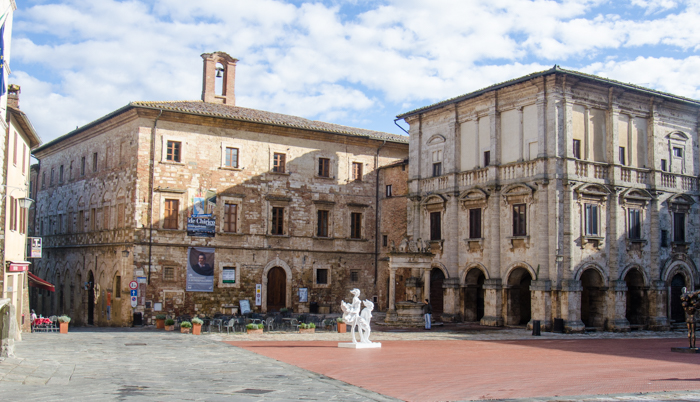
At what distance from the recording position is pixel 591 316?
31609mm

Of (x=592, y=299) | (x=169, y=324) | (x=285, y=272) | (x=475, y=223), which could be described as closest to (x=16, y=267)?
(x=169, y=324)

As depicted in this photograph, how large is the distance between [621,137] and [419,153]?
34.6 feet

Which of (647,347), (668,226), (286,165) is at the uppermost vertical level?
(286,165)

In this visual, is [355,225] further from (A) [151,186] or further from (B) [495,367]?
(B) [495,367]

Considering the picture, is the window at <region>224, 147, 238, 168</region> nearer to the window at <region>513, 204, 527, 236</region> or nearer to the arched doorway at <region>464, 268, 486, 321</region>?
the arched doorway at <region>464, 268, 486, 321</region>

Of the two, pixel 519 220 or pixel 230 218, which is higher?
pixel 230 218

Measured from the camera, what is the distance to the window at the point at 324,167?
39625 millimetres

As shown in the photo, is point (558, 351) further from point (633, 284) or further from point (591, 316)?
point (633, 284)

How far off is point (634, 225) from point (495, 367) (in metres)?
18.0

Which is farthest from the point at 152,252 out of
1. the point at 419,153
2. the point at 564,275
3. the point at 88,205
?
the point at 564,275

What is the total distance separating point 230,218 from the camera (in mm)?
36406

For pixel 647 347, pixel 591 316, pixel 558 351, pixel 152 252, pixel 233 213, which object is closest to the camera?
pixel 558 351

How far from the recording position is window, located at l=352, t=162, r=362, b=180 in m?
40.7

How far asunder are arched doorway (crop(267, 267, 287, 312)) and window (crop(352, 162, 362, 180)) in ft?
24.0
